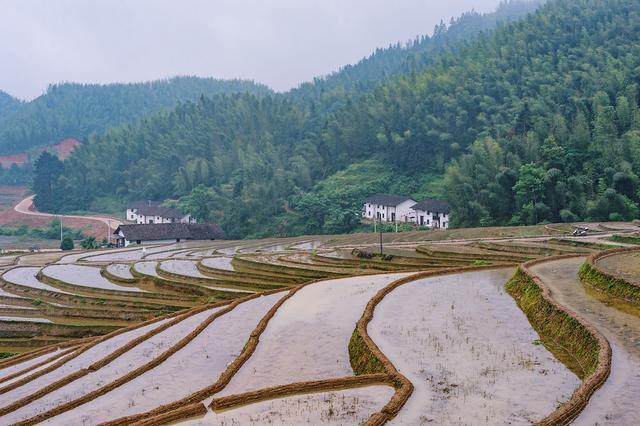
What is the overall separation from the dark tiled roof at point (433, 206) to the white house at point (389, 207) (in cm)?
199

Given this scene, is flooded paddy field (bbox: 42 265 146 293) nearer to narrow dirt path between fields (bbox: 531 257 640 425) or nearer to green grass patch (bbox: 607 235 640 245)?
narrow dirt path between fields (bbox: 531 257 640 425)

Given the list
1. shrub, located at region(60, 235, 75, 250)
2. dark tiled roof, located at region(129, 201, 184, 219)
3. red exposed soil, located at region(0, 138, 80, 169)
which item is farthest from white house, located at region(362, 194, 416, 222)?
red exposed soil, located at region(0, 138, 80, 169)

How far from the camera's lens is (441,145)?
9400 centimetres

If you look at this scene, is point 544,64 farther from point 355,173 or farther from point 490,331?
point 490,331

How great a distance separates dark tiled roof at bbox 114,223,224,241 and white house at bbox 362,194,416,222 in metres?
20.4

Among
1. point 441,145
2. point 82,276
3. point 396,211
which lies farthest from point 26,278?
point 441,145

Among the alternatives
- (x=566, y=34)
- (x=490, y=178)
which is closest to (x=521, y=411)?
(x=490, y=178)

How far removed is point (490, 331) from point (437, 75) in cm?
9501

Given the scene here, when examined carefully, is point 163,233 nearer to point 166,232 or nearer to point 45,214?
point 166,232

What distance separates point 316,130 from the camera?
118938mm

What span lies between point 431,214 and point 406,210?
568cm

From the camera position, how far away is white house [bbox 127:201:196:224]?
309 feet

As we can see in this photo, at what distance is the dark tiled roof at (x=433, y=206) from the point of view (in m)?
74.5

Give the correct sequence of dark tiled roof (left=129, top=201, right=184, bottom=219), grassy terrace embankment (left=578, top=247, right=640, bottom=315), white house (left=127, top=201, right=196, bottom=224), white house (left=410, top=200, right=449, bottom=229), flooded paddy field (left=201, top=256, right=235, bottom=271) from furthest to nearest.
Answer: dark tiled roof (left=129, top=201, right=184, bottom=219), white house (left=127, top=201, right=196, bottom=224), white house (left=410, top=200, right=449, bottom=229), flooded paddy field (left=201, top=256, right=235, bottom=271), grassy terrace embankment (left=578, top=247, right=640, bottom=315)
